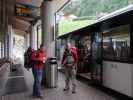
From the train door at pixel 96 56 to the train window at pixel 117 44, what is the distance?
0.51m

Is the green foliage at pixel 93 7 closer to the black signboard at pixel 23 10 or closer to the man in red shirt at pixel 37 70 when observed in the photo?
the black signboard at pixel 23 10

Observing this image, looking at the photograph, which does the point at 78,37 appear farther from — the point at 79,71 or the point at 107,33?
the point at 107,33

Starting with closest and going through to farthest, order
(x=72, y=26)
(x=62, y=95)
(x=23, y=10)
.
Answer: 1. (x=62, y=95)
2. (x=23, y=10)
3. (x=72, y=26)

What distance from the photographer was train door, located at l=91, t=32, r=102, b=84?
10.4 metres

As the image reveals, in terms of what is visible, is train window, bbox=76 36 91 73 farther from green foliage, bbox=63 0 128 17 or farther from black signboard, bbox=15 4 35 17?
green foliage, bbox=63 0 128 17

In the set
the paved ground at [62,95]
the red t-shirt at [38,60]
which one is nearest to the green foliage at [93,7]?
the paved ground at [62,95]

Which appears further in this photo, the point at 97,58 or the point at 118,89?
the point at 97,58

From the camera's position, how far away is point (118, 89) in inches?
333

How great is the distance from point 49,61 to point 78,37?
12.4 ft

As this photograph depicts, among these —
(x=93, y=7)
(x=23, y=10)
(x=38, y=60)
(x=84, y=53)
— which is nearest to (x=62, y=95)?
(x=38, y=60)

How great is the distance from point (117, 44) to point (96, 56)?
2.14 meters

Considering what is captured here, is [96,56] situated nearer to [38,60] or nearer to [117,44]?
[117,44]

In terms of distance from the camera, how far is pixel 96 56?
10.9 meters

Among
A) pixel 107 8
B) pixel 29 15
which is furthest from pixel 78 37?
pixel 107 8
